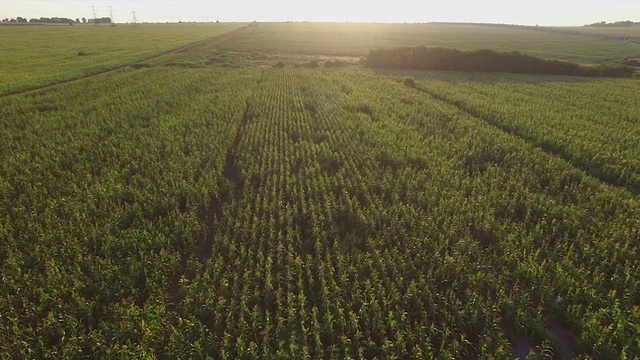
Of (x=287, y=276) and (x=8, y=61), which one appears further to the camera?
(x=8, y=61)

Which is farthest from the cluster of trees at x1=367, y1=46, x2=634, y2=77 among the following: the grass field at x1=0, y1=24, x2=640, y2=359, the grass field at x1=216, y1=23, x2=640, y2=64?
the grass field at x1=0, y1=24, x2=640, y2=359

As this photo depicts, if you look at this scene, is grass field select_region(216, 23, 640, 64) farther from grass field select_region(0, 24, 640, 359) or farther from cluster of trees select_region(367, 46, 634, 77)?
grass field select_region(0, 24, 640, 359)

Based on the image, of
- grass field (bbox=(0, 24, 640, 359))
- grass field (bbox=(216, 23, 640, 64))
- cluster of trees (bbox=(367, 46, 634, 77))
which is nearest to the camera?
grass field (bbox=(0, 24, 640, 359))

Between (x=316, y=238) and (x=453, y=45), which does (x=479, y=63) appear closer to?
(x=453, y=45)

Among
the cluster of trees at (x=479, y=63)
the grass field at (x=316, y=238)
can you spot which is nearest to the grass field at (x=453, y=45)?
the cluster of trees at (x=479, y=63)

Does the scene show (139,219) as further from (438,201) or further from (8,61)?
(8,61)

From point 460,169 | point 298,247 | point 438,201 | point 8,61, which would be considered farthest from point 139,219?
point 8,61

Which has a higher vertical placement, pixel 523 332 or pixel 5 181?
pixel 5 181
